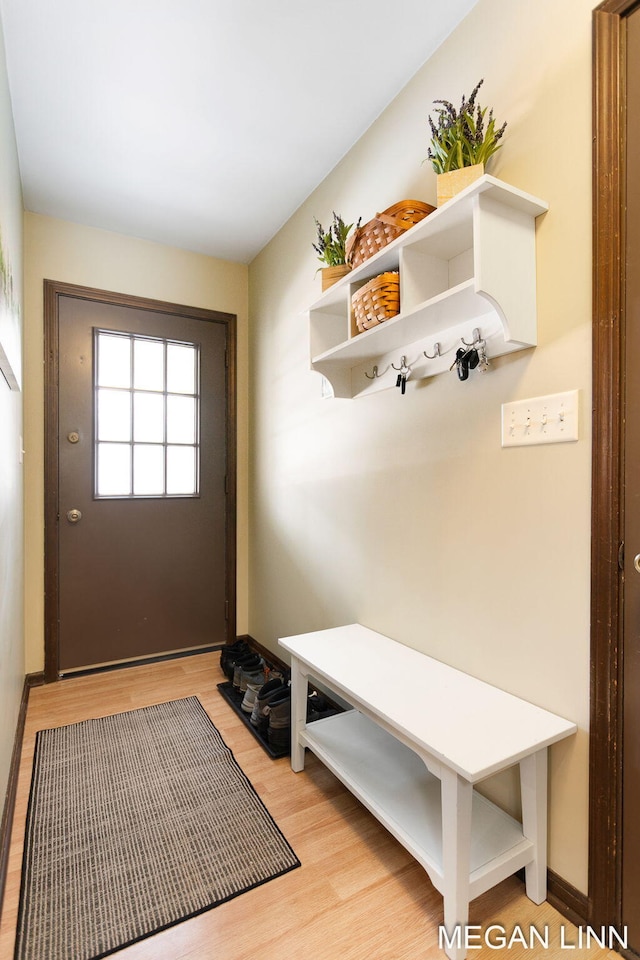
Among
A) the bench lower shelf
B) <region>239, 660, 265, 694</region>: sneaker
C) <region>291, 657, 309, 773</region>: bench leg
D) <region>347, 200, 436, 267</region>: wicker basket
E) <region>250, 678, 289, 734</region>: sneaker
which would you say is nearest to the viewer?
the bench lower shelf

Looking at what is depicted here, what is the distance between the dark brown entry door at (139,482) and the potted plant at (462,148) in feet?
6.57

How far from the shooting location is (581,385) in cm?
114

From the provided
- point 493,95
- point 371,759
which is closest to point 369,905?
point 371,759

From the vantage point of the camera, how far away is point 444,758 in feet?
3.43

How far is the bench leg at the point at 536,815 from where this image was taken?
117 cm

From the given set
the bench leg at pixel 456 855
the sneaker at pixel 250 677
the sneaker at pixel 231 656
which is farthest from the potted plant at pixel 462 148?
the sneaker at pixel 231 656

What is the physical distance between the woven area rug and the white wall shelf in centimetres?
158

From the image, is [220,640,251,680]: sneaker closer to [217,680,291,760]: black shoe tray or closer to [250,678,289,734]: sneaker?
[217,680,291,760]: black shoe tray

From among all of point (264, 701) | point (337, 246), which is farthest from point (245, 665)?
point (337, 246)

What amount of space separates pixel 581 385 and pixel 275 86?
5.12 ft

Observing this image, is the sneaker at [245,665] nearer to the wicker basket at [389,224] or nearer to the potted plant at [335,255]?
the potted plant at [335,255]

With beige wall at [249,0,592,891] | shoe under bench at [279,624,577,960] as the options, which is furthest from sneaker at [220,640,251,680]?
shoe under bench at [279,624,577,960]

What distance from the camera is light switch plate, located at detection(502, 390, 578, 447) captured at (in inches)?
45.8

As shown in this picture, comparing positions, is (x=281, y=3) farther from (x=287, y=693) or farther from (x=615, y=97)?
(x=287, y=693)
